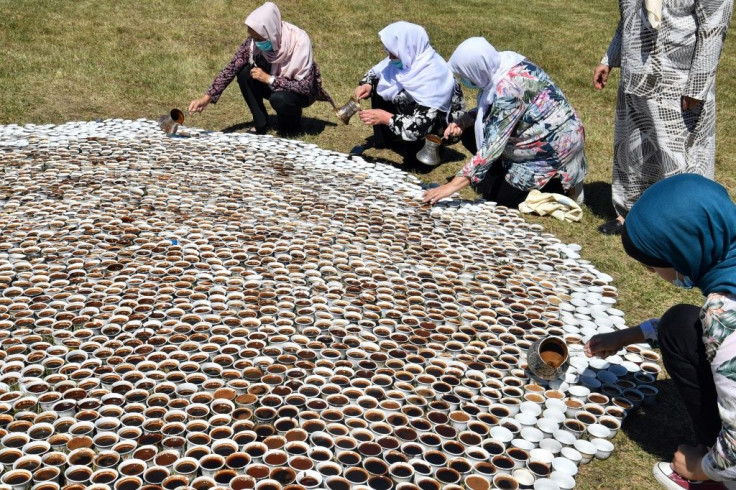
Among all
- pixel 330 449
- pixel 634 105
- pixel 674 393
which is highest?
pixel 634 105

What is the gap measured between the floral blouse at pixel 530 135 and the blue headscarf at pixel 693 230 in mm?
2705

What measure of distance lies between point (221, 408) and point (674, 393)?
2.27 meters

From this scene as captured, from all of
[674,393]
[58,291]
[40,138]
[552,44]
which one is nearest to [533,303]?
[674,393]

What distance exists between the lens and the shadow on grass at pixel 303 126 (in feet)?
24.0

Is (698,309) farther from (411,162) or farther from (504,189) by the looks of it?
(411,162)

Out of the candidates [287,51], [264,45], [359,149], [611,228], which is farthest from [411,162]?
[611,228]

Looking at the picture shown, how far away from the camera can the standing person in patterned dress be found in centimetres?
470

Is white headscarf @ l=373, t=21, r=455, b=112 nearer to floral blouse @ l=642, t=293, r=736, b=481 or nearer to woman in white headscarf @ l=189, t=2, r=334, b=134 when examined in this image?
woman in white headscarf @ l=189, t=2, r=334, b=134

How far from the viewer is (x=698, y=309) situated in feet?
8.96

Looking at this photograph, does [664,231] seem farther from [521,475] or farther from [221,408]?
[221,408]

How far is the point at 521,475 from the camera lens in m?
2.76

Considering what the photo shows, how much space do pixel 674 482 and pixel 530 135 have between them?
3.35 m

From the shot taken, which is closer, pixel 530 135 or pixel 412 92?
pixel 530 135

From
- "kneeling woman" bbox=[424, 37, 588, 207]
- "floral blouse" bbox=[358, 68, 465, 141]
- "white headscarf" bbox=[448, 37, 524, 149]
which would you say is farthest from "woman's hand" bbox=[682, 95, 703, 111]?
"floral blouse" bbox=[358, 68, 465, 141]
